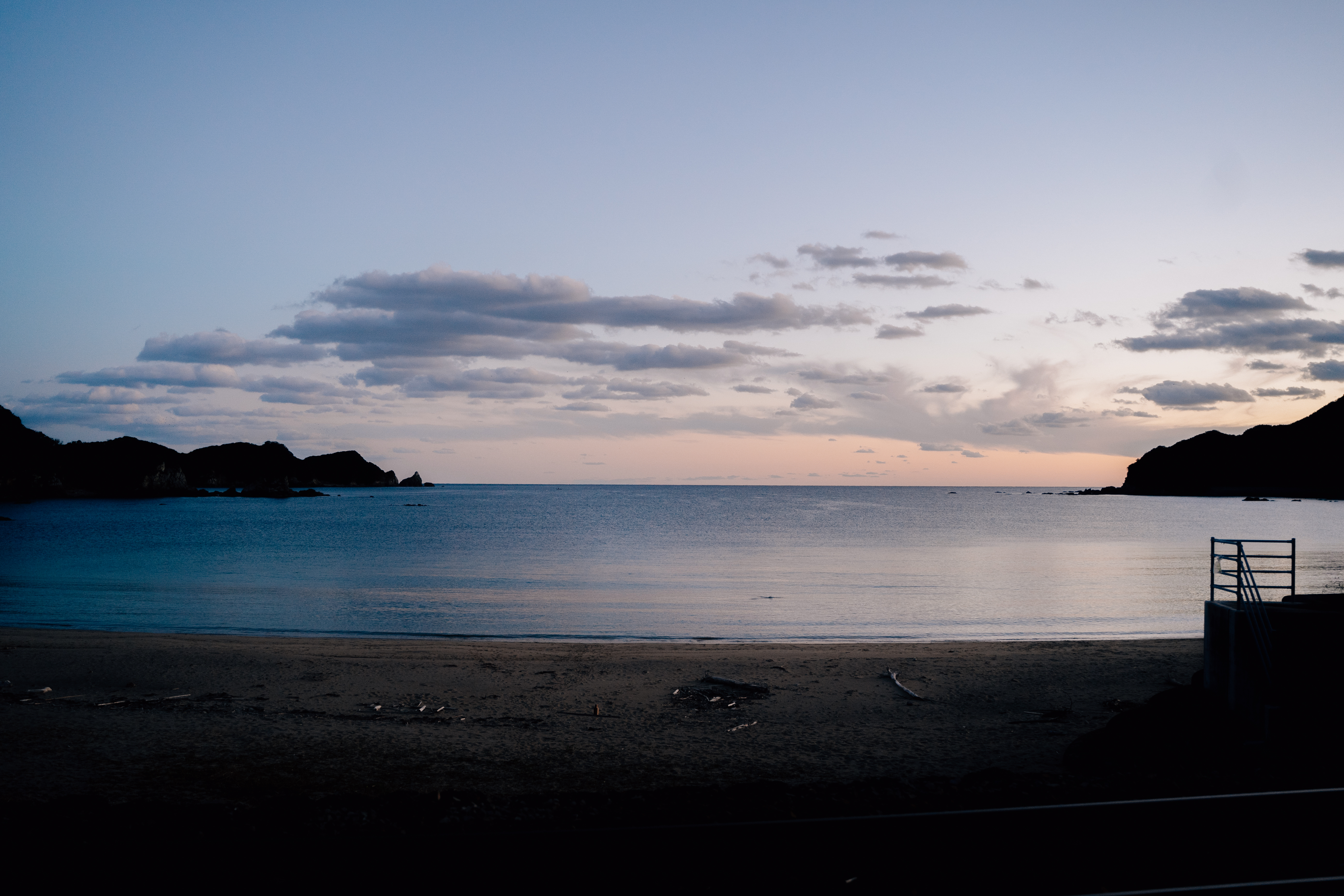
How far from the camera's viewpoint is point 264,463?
192m

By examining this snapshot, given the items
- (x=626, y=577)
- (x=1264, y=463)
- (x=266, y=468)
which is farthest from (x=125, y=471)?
(x=1264, y=463)

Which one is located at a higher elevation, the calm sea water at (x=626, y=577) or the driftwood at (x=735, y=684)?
the driftwood at (x=735, y=684)

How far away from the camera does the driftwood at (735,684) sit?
1267cm

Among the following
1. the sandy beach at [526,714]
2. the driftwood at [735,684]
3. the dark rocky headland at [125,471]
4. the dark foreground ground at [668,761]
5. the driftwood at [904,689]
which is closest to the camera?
the dark foreground ground at [668,761]

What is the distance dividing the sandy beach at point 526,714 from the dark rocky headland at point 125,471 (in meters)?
144

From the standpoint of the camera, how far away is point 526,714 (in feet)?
37.0

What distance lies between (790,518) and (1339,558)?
52792 millimetres

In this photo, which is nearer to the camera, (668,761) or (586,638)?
(668,761)

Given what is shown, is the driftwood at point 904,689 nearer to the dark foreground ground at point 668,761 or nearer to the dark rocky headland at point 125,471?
the dark foreground ground at point 668,761

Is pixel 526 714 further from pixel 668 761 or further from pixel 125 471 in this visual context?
pixel 125 471

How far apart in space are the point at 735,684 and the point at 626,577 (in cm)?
2114

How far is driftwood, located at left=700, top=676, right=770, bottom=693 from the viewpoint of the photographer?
1267 cm

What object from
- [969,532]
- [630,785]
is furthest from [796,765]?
[969,532]

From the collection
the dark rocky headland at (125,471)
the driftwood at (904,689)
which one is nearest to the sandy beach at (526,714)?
the driftwood at (904,689)
